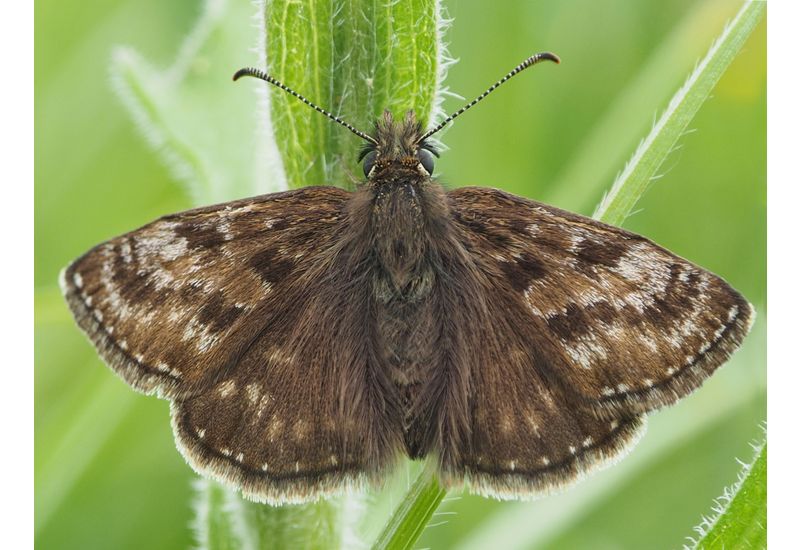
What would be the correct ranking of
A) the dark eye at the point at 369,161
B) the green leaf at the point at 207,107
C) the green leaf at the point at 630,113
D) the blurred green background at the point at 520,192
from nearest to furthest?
the dark eye at the point at 369,161, the green leaf at the point at 207,107, the blurred green background at the point at 520,192, the green leaf at the point at 630,113

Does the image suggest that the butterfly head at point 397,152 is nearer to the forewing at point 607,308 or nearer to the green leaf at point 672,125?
the forewing at point 607,308

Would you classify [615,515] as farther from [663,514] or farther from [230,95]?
[230,95]

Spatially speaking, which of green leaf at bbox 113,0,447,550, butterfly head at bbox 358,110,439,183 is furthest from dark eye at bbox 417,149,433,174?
green leaf at bbox 113,0,447,550

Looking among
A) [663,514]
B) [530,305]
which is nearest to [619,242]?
[530,305]

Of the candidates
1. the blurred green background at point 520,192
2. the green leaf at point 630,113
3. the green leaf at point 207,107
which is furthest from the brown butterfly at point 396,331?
the green leaf at point 630,113

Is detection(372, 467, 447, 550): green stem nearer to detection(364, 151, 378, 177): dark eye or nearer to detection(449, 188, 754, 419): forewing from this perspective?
detection(449, 188, 754, 419): forewing

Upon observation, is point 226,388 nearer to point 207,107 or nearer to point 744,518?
point 207,107
